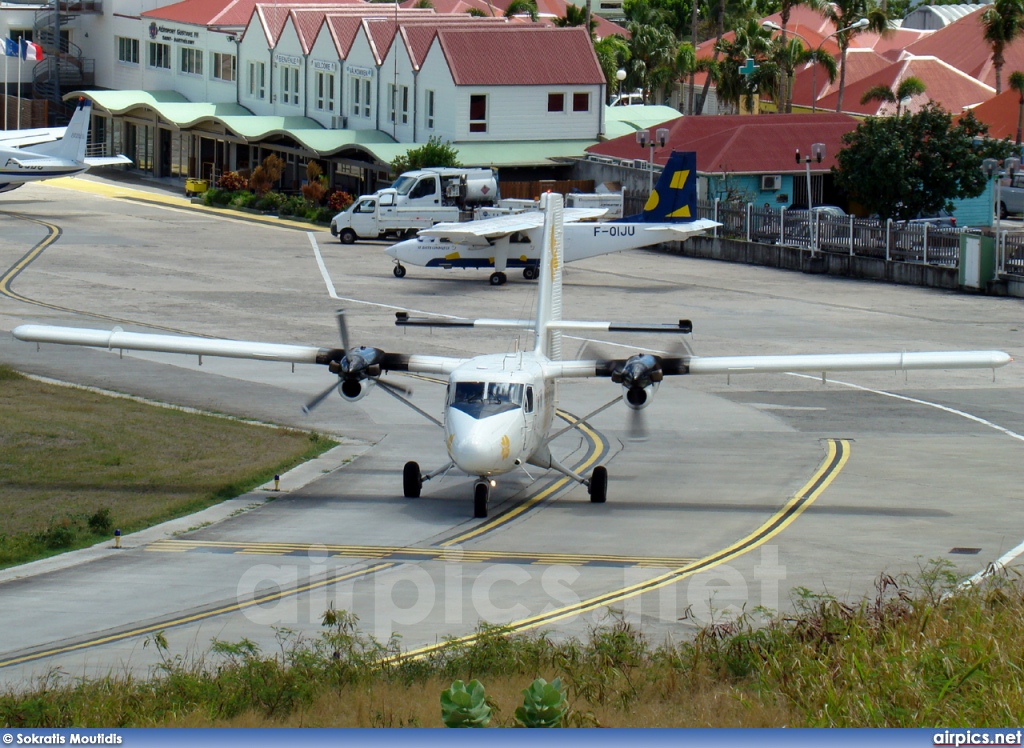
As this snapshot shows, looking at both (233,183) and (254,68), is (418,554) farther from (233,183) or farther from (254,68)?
(254,68)

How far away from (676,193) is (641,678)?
34090 millimetres

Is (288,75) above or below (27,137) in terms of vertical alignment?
above

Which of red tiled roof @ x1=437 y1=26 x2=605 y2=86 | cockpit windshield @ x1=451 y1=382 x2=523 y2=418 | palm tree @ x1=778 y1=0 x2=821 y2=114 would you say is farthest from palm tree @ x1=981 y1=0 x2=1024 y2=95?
cockpit windshield @ x1=451 y1=382 x2=523 y2=418

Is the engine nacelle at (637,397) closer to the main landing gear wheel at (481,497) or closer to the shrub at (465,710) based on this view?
the main landing gear wheel at (481,497)

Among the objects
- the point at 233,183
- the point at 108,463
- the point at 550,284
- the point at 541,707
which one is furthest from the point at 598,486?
the point at 233,183

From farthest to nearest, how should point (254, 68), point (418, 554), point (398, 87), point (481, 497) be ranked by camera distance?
1. point (254, 68)
2. point (398, 87)
3. point (481, 497)
4. point (418, 554)

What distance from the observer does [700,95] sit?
9694 cm

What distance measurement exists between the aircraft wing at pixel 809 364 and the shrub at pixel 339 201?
41.0 metres

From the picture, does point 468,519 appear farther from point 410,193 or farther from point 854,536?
point 410,193

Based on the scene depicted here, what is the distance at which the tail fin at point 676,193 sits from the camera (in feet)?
148

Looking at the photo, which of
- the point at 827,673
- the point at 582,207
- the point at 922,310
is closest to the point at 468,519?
the point at 827,673

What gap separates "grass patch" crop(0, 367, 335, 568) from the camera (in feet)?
67.9

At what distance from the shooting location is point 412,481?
22641 millimetres

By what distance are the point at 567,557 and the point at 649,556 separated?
1.13m
